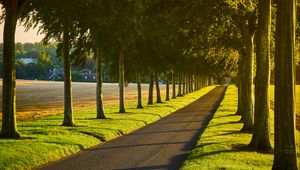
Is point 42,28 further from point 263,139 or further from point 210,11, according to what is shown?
point 263,139

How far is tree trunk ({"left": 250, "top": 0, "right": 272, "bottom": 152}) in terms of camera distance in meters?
17.7

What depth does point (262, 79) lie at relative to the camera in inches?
704

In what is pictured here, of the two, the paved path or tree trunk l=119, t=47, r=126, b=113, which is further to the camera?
tree trunk l=119, t=47, r=126, b=113

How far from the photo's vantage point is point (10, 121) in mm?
19203

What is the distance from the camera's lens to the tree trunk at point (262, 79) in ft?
58.0

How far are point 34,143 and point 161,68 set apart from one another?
95.8 ft

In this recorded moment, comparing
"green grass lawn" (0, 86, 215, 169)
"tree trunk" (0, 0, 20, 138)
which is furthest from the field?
"tree trunk" (0, 0, 20, 138)

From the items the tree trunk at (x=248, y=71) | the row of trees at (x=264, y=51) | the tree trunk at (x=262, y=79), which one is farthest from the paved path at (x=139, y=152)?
the row of trees at (x=264, y=51)

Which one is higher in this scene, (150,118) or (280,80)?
(280,80)

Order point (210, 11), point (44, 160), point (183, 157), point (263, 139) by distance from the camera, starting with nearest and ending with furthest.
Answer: point (44, 160) < point (183, 157) < point (263, 139) < point (210, 11)

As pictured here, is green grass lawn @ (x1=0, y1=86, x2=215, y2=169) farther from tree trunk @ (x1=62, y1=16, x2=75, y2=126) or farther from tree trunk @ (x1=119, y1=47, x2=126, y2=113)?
tree trunk @ (x1=119, y1=47, x2=126, y2=113)

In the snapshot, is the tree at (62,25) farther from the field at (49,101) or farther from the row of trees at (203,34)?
the field at (49,101)

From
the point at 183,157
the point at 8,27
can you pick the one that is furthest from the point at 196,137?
the point at 8,27

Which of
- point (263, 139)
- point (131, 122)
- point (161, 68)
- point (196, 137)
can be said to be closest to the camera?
point (263, 139)
